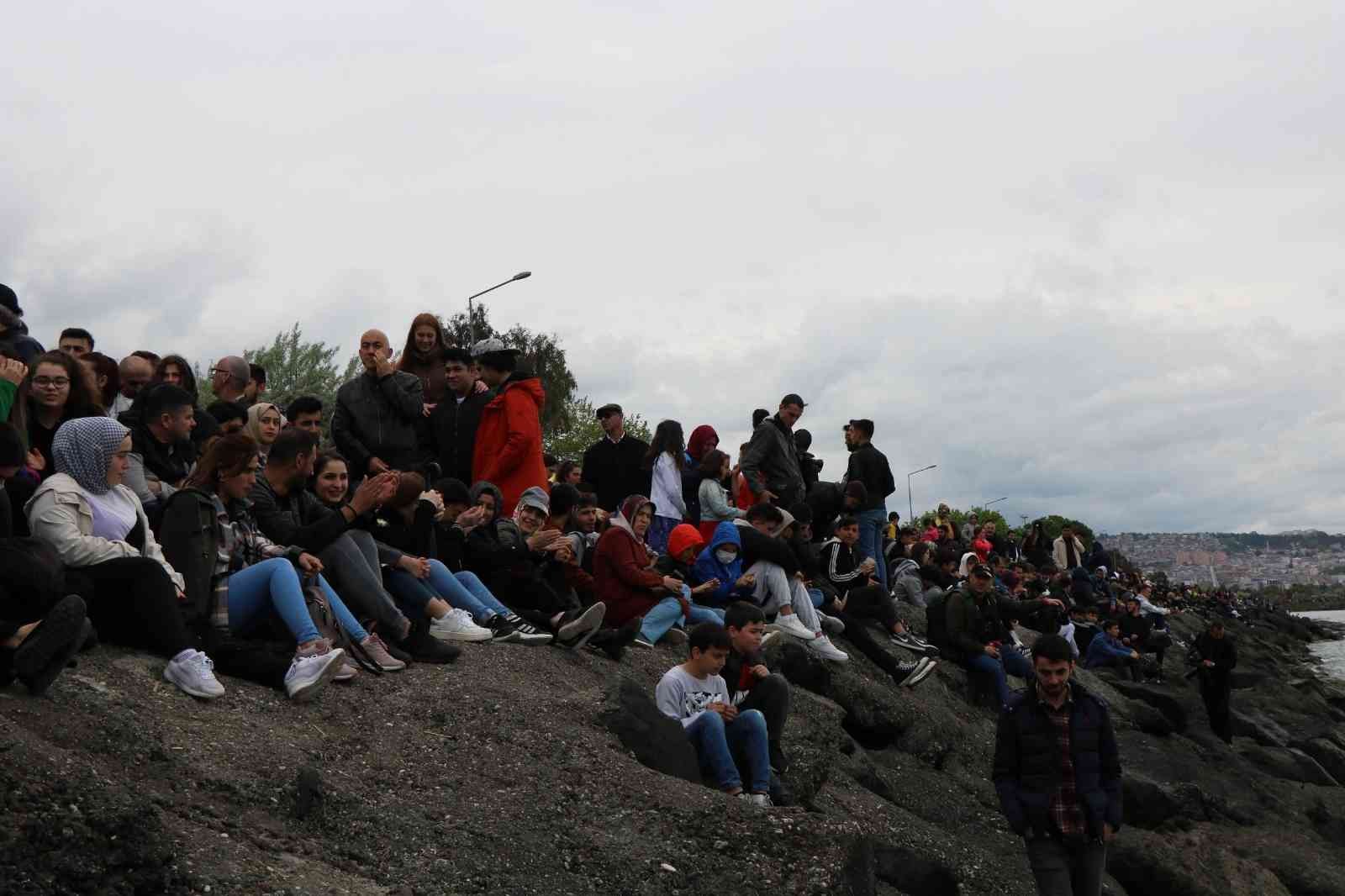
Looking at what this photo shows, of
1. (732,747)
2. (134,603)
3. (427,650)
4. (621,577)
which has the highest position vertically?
(621,577)

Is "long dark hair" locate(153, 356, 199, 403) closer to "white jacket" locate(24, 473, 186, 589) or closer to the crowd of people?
the crowd of people

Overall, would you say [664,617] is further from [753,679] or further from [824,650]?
[753,679]

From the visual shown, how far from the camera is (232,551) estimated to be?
8.55 meters

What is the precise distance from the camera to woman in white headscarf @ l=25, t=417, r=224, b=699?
7.46 metres

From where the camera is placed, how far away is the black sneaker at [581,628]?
1076cm

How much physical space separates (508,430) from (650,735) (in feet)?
12.8

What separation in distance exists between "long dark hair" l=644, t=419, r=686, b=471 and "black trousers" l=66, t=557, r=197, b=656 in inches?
316

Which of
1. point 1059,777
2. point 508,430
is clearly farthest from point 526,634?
point 1059,777

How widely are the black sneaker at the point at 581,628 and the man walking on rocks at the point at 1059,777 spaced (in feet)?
10.8

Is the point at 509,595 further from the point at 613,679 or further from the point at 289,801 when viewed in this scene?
the point at 289,801

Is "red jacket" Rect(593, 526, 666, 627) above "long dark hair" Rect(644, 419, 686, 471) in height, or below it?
below

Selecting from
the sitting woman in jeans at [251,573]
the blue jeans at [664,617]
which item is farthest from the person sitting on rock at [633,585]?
the sitting woman in jeans at [251,573]

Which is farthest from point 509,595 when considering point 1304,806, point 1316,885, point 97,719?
point 1304,806

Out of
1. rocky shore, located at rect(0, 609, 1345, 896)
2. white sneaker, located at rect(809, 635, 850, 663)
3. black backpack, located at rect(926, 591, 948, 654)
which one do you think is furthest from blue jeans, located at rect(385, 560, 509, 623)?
black backpack, located at rect(926, 591, 948, 654)
